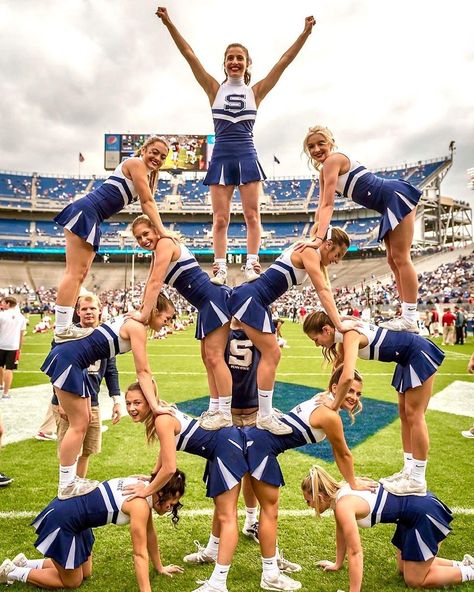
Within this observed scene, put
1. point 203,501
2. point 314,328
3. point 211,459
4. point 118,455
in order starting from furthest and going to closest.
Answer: point 118,455 → point 203,501 → point 314,328 → point 211,459

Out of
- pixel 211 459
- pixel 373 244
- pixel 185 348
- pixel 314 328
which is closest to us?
pixel 211 459

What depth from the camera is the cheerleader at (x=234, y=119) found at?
4.30 metres

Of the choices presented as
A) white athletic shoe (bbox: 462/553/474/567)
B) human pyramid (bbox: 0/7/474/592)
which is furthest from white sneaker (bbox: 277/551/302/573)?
white athletic shoe (bbox: 462/553/474/567)

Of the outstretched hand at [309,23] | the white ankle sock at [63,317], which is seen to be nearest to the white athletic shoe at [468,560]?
the white ankle sock at [63,317]

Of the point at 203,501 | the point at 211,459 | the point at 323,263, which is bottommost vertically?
the point at 203,501

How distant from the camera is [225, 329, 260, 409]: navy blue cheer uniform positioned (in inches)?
163

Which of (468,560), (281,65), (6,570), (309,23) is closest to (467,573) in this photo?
(468,560)

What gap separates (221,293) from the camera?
12.2 feet

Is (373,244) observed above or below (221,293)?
above

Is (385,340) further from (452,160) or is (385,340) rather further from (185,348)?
(452,160)

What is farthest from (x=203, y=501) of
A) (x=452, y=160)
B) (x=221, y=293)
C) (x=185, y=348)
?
(x=452, y=160)

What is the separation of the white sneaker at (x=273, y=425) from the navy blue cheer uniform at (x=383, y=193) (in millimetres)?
1775

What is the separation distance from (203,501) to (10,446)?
124 inches

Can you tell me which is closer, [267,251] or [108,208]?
[108,208]
